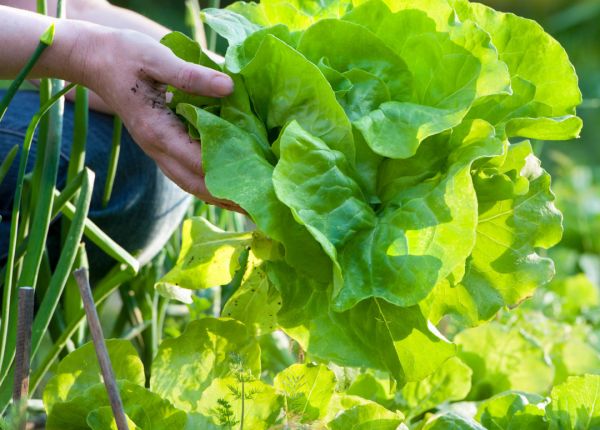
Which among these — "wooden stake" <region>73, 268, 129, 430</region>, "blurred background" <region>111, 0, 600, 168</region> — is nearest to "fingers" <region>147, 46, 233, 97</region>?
"wooden stake" <region>73, 268, 129, 430</region>

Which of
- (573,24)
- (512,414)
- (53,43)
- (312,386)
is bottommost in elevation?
(573,24)

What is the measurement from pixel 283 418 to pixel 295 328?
94 millimetres

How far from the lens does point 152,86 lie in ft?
2.81

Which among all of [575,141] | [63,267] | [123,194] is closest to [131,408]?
Result: [63,267]

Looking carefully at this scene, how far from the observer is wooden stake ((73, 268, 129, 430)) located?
0.69 metres

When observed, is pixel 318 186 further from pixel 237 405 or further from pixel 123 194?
pixel 123 194

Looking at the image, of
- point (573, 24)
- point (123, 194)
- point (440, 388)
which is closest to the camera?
point (440, 388)

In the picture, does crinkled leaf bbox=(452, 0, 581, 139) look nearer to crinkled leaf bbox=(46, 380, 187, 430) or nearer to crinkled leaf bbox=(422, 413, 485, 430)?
crinkled leaf bbox=(422, 413, 485, 430)

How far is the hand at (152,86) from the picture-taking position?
2.71ft

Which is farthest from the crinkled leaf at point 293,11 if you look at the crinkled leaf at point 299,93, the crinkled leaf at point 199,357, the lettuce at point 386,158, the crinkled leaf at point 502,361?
the crinkled leaf at point 502,361

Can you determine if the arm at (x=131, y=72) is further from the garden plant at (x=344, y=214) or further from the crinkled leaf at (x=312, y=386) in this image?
the crinkled leaf at (x=312, y=386)

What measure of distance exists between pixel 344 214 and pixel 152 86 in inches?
9.4

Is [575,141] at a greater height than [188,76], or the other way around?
[188,76]

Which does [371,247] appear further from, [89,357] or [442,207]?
[89,357]
